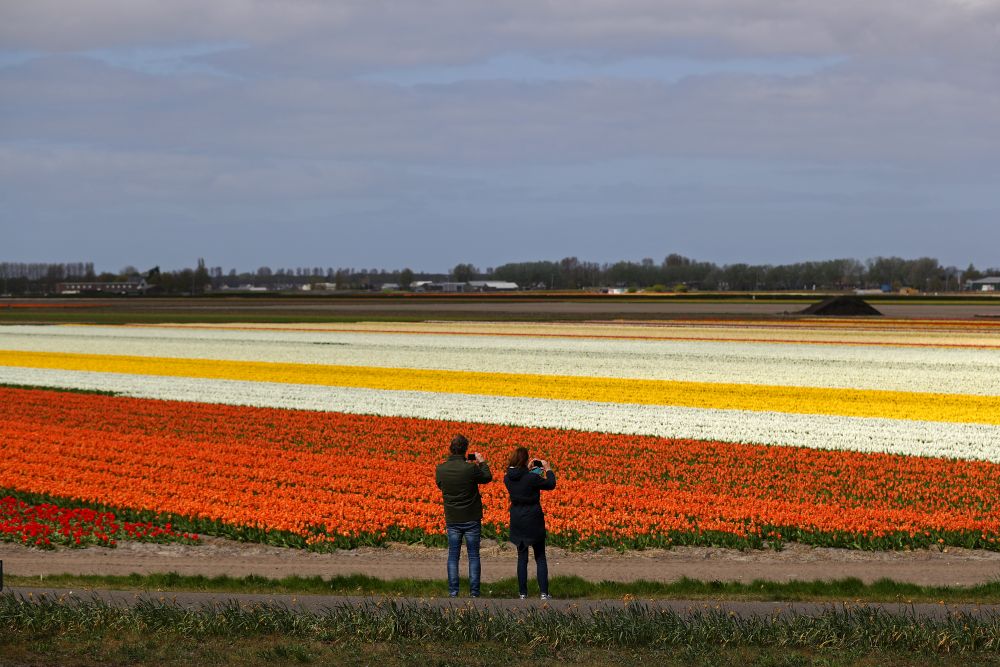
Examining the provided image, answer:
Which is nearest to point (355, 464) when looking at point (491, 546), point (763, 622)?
point (491, 546)

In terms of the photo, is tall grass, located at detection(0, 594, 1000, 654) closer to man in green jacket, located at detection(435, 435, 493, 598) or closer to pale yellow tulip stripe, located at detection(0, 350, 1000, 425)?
man in green jacket, located at detection(435, 435, 493, 598)

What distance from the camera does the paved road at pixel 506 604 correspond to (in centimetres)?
1400

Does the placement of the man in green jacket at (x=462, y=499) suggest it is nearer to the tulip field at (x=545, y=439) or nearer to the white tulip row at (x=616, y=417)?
the tulip field at (x=545, y=439)

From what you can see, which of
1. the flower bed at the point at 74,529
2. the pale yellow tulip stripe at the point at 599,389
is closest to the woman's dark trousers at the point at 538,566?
the flower bed at the point at 74,529

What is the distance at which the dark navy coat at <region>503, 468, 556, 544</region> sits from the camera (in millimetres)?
14516

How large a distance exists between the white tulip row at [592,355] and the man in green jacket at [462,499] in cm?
2924

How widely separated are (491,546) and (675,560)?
9.31 ft

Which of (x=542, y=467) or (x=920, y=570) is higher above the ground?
(x=542, y=467)

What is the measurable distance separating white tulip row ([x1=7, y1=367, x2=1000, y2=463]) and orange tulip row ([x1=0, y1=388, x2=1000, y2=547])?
173 cm

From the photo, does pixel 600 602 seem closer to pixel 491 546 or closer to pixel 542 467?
pixel 542 467

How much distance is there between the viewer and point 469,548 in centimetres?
1522

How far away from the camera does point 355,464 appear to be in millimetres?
25297

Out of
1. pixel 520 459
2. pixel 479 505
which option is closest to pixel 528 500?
pixel 520 459

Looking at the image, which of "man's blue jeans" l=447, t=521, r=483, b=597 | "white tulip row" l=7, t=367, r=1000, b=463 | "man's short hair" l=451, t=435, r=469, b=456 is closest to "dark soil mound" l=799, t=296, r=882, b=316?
"white tulip row" l=7, t=367, r=1000, b=463
